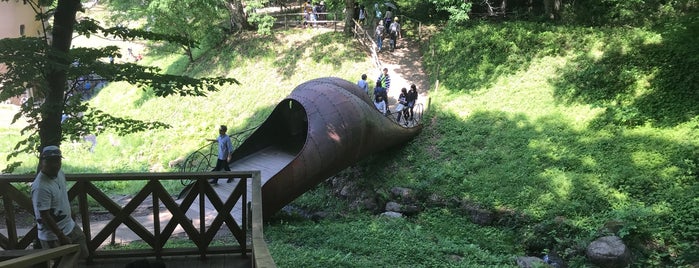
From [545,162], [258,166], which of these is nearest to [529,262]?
[545,162]

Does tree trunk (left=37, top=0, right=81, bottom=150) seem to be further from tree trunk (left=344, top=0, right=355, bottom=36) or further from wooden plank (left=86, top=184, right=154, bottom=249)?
tree trunk (left=344, top=0, right=355, bottom=36)

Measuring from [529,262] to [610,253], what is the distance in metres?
1.48

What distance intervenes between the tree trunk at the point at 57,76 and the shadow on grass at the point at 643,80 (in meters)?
13.0

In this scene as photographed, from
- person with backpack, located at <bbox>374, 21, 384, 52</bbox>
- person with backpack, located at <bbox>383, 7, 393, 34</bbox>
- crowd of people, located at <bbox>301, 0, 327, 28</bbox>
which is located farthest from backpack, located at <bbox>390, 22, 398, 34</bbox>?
crowd of people, located at <bbox>301, 0, 327, 28</bbox>

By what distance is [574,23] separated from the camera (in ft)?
61.7

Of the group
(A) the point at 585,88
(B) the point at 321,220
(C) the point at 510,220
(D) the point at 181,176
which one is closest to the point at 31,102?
(D) the point at 181,176

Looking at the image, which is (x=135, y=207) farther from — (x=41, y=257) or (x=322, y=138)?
(x=322, y=138)

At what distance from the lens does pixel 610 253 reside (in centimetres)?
865

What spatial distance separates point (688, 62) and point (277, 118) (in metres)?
12.1

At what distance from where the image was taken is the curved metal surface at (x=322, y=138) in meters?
10.7

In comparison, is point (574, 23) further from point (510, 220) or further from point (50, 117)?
point (50, 117)

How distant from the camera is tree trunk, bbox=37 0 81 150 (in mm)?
6691

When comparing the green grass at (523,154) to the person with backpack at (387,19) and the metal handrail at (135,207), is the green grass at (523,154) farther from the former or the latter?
the person with backpack at (387,19)

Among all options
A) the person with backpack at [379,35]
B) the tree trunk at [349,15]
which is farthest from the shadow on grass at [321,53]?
the person with backpack at [379,35]
